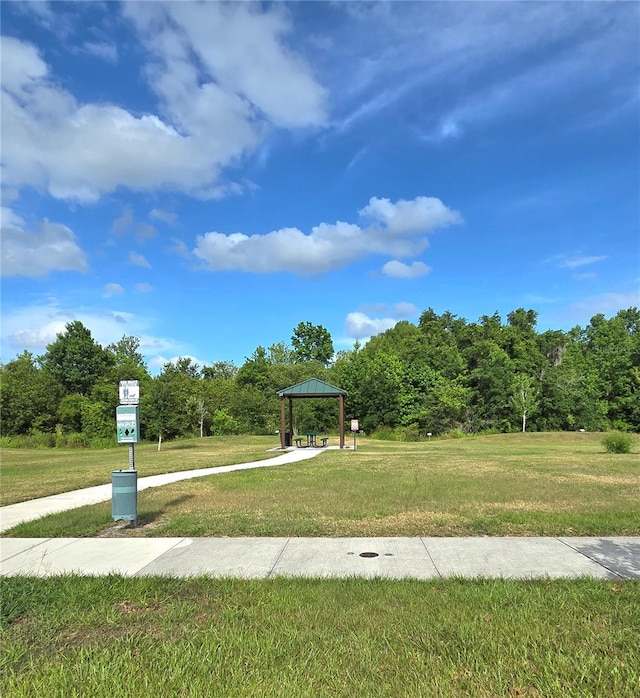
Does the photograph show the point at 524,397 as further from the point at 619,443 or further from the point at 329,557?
the point at 329,557

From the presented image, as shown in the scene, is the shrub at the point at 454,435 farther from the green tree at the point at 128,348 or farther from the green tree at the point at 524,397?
the green tree at the point at 128,348

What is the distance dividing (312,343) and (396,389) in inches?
1266

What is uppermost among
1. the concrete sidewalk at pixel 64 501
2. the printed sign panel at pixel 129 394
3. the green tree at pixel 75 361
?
the green tree at pixel 75 361

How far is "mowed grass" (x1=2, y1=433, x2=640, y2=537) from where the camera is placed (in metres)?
7.21

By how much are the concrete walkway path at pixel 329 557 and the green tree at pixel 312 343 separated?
70.7 m

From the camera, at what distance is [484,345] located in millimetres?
56500

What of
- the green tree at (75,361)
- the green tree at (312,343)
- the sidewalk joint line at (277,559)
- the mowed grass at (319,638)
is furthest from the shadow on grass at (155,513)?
the green tree at (312,343)

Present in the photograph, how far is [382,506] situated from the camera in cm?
877

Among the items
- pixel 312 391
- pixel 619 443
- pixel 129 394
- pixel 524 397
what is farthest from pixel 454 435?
pixel 129 394

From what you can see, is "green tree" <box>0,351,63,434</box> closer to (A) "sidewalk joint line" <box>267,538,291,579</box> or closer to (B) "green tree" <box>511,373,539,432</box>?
(B) "green tree" <box>511,373,539,432</box>

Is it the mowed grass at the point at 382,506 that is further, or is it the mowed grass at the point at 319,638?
the mowed grass at the point at 382,506

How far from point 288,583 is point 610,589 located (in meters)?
2.83

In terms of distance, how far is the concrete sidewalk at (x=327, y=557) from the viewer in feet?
17.2

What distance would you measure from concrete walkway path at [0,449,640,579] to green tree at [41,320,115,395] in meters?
53.1
